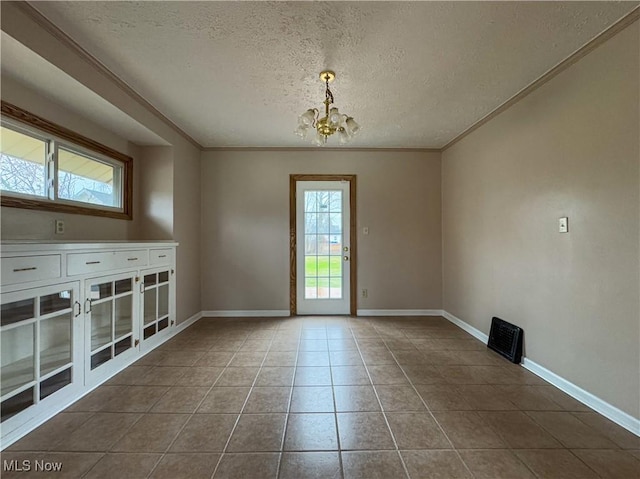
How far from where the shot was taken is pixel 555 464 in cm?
148

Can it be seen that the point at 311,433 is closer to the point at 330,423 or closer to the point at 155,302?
the point at 330,423

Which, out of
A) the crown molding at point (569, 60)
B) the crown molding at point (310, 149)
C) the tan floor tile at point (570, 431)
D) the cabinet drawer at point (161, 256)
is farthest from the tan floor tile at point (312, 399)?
the crown molding at point (310, 149)

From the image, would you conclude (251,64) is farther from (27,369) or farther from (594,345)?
(594,345)

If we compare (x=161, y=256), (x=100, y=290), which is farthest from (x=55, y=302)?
(x=161, y=256)

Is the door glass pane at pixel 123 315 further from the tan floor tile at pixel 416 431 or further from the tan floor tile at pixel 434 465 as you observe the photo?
the tan floor tile at pixel 434 465

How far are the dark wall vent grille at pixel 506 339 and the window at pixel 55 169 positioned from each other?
158 inches

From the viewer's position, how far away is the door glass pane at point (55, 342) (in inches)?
70.6

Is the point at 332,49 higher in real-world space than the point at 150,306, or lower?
higher

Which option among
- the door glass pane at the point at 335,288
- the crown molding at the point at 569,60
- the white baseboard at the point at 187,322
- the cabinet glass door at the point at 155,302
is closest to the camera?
the crown molding at the point at 569,60

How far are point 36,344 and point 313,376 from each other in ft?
5.96

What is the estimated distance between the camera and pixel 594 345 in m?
1.94

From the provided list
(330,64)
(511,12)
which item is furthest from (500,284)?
(330,64)

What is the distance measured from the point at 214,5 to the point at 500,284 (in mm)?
3220

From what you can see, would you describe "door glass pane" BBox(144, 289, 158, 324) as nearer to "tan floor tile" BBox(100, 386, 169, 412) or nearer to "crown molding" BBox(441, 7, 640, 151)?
"tan floor tile" BBox(100, 386, 169, 412)
